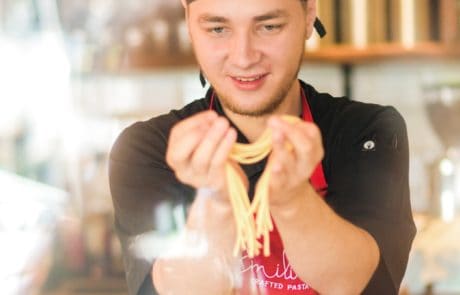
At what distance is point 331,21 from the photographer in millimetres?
682

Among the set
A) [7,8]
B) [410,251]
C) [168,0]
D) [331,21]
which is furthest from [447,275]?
[7,8]

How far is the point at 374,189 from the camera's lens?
575 mm

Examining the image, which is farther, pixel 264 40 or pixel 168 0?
pixel 168 0

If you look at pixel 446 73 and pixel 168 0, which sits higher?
pixel 168 0

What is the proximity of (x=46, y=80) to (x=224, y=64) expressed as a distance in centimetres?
23

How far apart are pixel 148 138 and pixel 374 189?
206mm

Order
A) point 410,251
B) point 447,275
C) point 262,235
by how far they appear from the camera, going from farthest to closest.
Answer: point 447,275, point 410,251, point 262,235

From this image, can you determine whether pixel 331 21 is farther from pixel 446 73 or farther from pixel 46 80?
pixel 46 80

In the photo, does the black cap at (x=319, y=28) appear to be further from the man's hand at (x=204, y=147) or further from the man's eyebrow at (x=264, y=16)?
the man's hand at (x=204, y=147)

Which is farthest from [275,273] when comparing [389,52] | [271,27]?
[389,52]

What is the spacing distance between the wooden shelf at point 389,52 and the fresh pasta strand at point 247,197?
0.95ft

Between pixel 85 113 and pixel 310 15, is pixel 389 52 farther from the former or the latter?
pixel 85 113

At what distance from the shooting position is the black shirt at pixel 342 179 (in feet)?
1.87

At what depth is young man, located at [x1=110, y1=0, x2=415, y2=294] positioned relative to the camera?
489 mm
